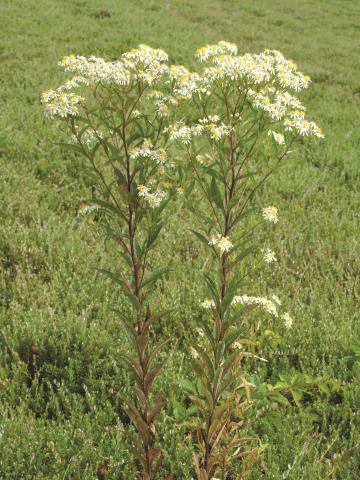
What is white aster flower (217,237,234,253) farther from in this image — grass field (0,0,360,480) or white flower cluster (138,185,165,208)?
grass field (0,0,360,480)

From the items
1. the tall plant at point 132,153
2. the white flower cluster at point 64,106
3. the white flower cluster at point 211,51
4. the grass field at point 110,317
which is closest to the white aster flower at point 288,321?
the grass field at point 110,317

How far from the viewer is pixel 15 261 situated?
16.2 feet

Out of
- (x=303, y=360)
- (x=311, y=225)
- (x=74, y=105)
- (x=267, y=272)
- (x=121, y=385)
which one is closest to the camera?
(x=74, y=105)

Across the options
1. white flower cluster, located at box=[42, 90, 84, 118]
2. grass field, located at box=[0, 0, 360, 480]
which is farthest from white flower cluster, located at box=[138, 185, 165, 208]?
grass field, located at box=[0, 0, 360, 480]

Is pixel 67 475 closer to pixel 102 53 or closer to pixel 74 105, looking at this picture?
pixel 74 105

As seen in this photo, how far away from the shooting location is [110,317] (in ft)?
14.3

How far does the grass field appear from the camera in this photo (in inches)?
131

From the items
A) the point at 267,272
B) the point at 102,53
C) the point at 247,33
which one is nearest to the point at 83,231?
the point at 267,272

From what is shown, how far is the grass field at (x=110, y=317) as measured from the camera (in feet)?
10.9

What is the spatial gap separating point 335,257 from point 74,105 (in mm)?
4224

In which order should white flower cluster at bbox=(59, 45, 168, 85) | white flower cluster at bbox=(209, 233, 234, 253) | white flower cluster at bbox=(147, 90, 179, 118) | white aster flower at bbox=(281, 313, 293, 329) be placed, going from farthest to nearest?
white aster flower at bbox=(281, 313, 293, 329), white flower cluster at bbox=(147, 90, 179, 118), white flower cluster at bbox=(59, 45, 168, 85), white flower cluster at bbox=(209, 233, 234, 253)

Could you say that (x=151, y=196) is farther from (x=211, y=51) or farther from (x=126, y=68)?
(x=211, y=51)

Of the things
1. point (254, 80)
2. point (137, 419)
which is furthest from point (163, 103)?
point (137, 419)

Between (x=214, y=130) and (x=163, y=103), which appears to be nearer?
(x=214, y=130)
